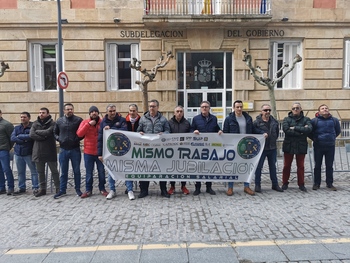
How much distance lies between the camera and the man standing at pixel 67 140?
6.23m

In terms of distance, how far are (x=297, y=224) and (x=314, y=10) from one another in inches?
505

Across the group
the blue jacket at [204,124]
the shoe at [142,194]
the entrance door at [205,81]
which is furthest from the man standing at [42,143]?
the entrance door at [205,81]

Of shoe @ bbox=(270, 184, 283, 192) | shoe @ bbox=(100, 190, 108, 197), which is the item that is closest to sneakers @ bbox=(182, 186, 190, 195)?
shoe @ bbox=(100, 190, 108, 197)

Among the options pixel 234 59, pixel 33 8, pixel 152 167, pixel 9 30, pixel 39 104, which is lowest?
pixel 152 167

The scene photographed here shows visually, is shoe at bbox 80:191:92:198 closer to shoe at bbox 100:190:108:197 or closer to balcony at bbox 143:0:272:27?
shoe at bbox 100:190:108:197

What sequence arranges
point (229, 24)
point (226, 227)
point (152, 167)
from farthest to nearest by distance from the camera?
point (229, 24)
point (152, 167)
point (226, 227)

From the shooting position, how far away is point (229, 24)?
13.6 metres

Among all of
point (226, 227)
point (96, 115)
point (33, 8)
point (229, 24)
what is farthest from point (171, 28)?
point (226, 227)

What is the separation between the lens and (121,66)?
47.1 feet

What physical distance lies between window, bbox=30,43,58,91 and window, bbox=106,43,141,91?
2735mm

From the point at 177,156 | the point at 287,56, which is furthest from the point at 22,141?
the point at 287,56

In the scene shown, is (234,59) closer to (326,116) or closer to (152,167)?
(326,116)

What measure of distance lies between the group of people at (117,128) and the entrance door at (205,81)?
793 centimetres

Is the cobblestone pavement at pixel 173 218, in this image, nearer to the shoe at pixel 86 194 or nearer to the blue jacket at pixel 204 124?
the shoe at pixel 86 194
